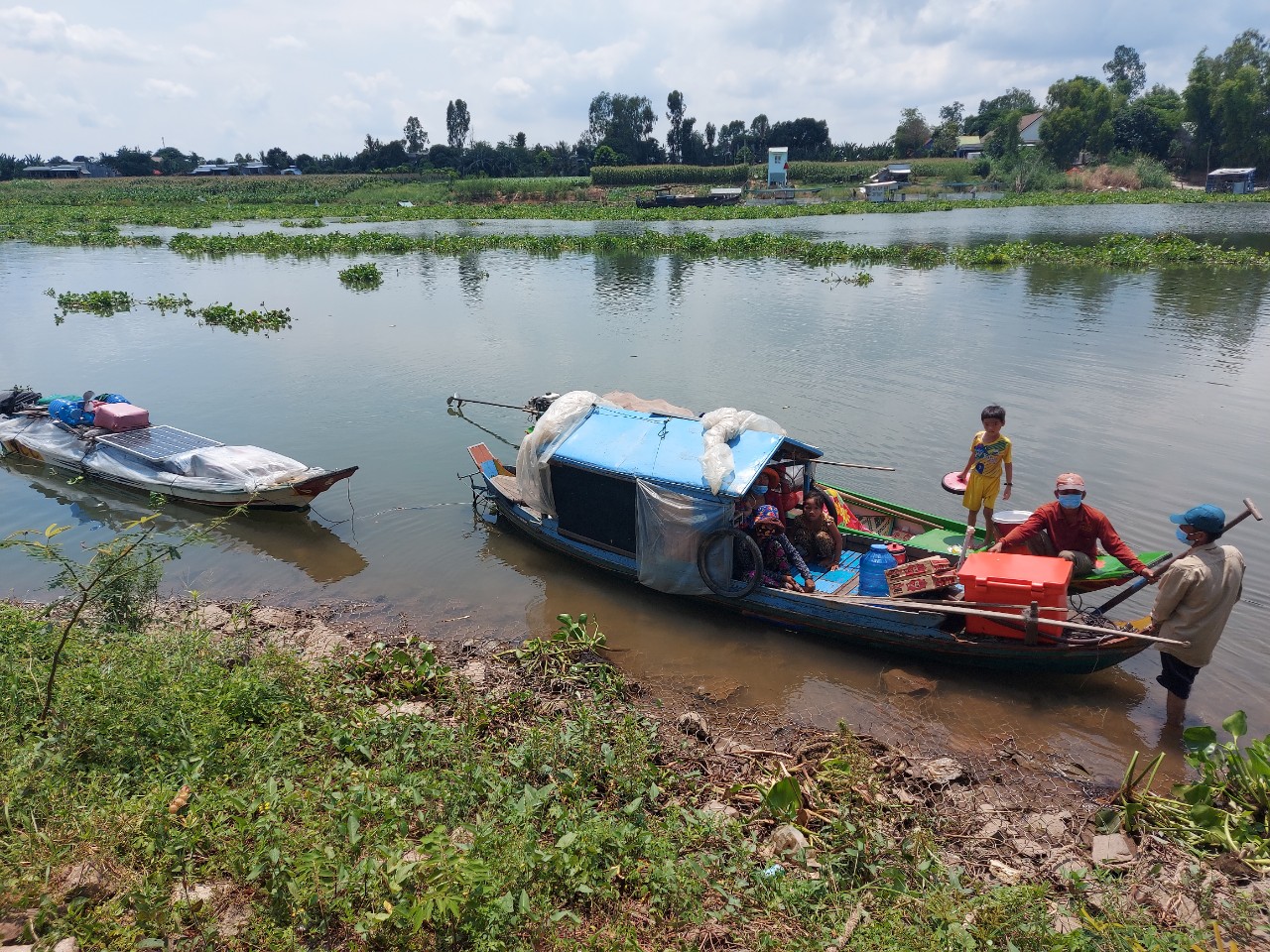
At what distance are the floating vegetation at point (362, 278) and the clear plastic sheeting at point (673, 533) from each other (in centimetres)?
2786

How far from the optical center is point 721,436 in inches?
376

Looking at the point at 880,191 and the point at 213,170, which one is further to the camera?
the point at 213,170

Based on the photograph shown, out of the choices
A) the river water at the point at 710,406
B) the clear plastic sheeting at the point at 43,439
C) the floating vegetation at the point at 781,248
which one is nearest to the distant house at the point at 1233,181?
the floating vegetation at the point at 781,248

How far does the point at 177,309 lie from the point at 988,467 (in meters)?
29.9

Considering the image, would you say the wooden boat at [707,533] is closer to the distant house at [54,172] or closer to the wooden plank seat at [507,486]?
the wooden plank seat at [507,486]

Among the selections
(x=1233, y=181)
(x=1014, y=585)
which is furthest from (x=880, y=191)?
(x=1014, y=585)

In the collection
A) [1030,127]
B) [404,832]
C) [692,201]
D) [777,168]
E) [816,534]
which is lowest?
[816,534]

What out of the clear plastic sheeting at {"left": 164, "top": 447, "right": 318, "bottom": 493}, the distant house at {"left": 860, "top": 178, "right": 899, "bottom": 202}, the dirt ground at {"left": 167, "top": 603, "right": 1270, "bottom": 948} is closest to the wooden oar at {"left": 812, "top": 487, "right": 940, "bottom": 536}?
the dirt ground at {"left": 167, "top": 603, "right": 1270, "bottom": 948}

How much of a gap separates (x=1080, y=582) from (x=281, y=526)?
38.9ft

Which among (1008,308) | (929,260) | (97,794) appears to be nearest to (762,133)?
(929,260)

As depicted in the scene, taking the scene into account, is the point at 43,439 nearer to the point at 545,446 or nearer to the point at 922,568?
the point at 545,446

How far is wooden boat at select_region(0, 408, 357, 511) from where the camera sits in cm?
1267

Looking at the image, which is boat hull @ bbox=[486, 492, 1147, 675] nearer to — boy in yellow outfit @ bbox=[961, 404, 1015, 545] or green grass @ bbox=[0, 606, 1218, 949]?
boy in yellow outfit @ bbox=[961, 404, 1015, 545]

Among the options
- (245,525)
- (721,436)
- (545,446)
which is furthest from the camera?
(245,525)
